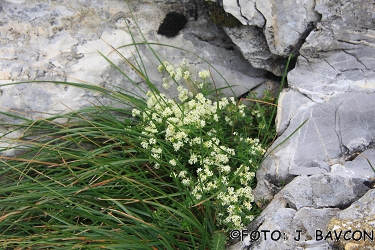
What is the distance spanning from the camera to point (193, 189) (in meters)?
3.67

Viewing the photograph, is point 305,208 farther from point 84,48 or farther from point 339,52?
point 84,48

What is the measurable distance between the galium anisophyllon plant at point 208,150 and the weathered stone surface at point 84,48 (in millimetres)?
610

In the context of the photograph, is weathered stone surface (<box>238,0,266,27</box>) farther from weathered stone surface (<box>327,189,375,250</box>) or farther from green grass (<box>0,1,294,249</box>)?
weathered stone surface (<box>327,189,375,250</box>)

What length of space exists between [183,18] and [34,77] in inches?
71.4

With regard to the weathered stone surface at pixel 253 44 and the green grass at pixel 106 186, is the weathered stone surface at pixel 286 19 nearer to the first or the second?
the weathered stone surface at pixel 253 44

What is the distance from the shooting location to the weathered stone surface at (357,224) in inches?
114

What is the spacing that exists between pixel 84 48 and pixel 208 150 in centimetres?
198

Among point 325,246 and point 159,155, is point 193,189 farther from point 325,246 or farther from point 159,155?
point 325,246

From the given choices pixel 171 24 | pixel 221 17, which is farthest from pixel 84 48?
pixel 221 17

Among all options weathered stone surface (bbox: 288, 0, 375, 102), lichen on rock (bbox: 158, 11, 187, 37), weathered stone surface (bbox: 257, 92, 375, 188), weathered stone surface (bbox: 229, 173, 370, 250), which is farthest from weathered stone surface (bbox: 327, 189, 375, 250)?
lichen on rock (bbox: 158, 11, 187, 37)

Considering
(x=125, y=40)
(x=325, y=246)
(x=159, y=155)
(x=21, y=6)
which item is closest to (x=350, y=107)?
(x=325, y=246)

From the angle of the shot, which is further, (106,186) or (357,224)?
(106,186)

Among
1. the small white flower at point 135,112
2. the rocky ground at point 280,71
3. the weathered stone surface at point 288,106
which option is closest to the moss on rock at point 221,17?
the rocky ground at point 280,71

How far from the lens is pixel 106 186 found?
12.4ft
